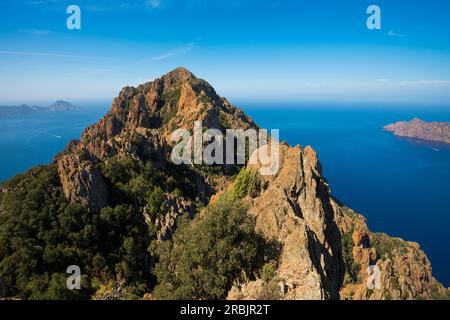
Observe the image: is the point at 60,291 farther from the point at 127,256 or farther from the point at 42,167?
the point at 42,167

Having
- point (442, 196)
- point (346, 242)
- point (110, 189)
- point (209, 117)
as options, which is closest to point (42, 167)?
point (110, 189)

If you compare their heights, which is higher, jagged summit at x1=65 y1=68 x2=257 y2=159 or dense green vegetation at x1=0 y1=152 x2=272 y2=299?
jagged summit at x1=65 y1=68 x2=257 y2=159

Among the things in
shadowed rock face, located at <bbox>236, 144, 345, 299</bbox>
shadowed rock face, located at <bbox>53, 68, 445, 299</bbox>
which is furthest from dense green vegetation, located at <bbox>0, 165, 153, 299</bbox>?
shadowed rock face, located at <bbox>236, 144, 345, 299</bbox>

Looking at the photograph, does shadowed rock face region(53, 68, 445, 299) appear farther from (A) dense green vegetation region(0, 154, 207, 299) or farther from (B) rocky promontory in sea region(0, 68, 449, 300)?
(A) dense green vegetation region(0, 154, 207, 299)

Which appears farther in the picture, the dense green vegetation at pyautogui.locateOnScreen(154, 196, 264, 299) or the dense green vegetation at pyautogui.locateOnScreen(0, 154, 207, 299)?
the dense green vegetation at pyautogui.locateOnScreen(0, 154, 207, 299)

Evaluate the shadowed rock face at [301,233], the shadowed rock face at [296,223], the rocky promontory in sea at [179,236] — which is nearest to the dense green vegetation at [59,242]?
the rocky promontory in sea at [179,236]
